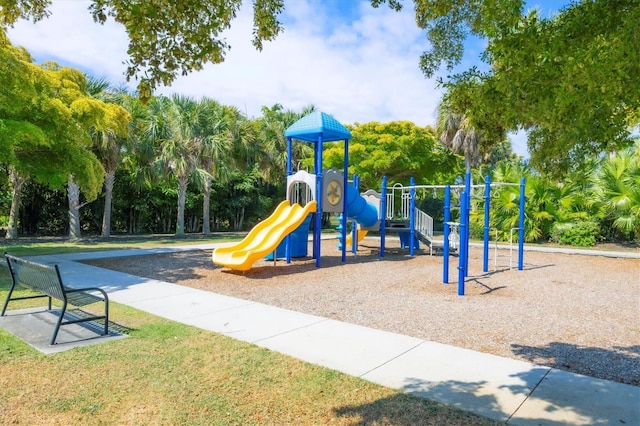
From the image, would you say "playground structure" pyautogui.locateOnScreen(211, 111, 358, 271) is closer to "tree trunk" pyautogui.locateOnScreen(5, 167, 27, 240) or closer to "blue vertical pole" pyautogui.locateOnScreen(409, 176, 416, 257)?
"blue vertical pole" pyautogui.locateOnScreen(409, 176, 416, 257)

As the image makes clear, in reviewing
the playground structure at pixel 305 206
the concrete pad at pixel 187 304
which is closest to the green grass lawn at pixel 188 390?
the concrete pad at pixel 187 304

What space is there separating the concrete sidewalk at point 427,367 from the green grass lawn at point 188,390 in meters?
0.28

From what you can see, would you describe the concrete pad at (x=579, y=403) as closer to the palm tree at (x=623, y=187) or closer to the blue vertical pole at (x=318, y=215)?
the blue vertical pole at (x=318, y=215)

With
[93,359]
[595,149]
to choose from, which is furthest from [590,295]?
[93,359]

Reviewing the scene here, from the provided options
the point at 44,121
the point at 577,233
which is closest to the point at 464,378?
the point at 44,121

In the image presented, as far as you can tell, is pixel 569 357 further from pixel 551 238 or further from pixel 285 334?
pixel 551 238

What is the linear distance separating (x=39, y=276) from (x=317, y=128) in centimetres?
834

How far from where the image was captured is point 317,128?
1274 cm

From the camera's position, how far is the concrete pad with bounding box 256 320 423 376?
465 cm

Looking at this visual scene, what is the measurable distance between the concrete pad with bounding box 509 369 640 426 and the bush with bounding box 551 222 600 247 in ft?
57.2

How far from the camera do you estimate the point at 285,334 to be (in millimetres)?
5664

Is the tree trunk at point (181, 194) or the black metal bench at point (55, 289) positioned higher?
the tree trunk at point (181, 194)

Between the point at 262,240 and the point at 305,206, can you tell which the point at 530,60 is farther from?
the point at 305,206

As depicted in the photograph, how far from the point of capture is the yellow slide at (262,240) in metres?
10.6
